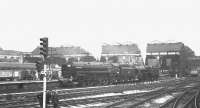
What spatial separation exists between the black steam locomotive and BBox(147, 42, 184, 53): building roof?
41064mm

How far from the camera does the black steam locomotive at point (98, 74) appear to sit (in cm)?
3288

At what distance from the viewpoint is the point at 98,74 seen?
35.3m

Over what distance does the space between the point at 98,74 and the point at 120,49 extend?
64.1 meters

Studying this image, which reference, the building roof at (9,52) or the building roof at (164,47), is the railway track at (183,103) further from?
the building roof at (9,52)

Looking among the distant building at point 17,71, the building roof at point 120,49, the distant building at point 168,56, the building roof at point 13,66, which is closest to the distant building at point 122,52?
the building roof at point 120,49

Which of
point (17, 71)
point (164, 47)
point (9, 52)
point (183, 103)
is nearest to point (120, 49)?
point (164, 47)

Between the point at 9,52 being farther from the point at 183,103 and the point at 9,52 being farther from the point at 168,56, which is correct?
the point at 183,103

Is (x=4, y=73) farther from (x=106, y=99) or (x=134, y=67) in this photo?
(x=106, y=99)

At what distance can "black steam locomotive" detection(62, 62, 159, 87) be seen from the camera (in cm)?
3288

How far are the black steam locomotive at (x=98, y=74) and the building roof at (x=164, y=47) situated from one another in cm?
4106

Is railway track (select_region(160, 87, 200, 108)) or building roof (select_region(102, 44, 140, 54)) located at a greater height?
building roof (select_region(102, 44, 140, 54))

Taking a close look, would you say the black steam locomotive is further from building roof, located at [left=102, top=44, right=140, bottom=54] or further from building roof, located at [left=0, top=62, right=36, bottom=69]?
building roof, located at [left=102, top=44, right=140, bottom=54]

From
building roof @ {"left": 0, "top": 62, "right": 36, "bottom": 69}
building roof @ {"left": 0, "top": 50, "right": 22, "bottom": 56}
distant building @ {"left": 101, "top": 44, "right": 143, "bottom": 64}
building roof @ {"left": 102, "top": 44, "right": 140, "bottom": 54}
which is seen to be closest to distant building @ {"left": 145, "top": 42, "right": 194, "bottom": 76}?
distant building @ {"left": 101, "top": 44, "right": 143, "bottom": 64}

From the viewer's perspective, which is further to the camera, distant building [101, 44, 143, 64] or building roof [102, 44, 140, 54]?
building roof [102, 44, 140, 54]
